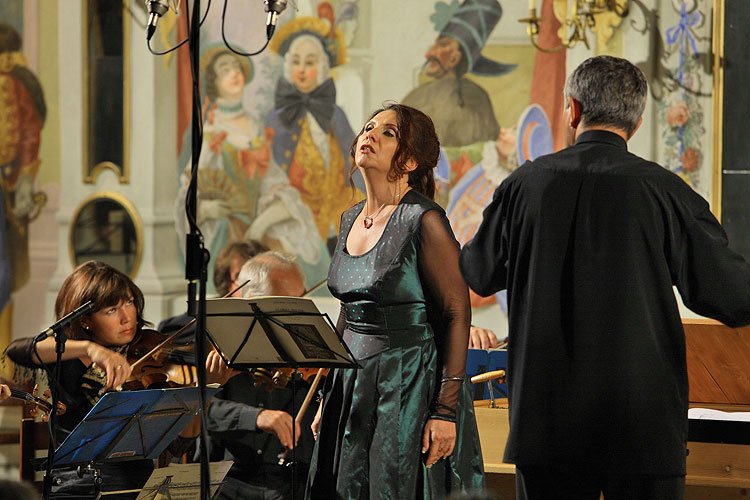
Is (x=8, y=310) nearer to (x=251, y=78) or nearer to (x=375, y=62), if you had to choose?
(x=251, y=78)

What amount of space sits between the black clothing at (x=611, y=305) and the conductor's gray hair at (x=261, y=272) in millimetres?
2372

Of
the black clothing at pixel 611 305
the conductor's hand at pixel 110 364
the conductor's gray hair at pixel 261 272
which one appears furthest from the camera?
the conductor's gray hair at pixel 261 272

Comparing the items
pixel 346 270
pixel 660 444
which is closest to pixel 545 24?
pixel 346 270

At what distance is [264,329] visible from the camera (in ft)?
9.94

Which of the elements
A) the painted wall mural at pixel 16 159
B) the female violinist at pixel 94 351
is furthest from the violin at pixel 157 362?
the painted wall mural at pixel 16 159

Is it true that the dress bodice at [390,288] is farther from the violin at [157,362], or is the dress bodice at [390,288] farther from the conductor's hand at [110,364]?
the violin at [157,362]

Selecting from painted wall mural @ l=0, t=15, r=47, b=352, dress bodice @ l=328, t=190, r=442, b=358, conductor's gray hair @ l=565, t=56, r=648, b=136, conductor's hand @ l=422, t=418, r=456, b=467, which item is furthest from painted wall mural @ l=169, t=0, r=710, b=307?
conductor's gray hair @ l=565, t=56, r=648, b=136

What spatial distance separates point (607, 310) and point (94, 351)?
2.24 m

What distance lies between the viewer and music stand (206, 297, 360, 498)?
297 cm

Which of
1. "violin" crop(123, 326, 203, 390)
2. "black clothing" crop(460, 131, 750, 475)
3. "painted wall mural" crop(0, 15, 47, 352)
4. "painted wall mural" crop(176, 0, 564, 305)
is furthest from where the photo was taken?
"painted wall mural" crop(0, 15, 47, 352)

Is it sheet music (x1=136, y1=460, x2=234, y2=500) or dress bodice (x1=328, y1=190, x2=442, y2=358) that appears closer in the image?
dress bodice (x1=328, y1=190, x2=442, y2=358)

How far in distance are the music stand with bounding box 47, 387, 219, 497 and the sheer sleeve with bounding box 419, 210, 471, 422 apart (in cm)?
86

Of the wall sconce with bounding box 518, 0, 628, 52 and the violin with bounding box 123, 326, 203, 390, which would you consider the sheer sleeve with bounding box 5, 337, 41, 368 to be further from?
the wall sconce with bounding box 518, 0, 628, 52

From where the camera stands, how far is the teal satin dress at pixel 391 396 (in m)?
2.81
